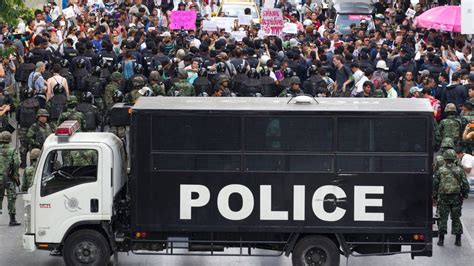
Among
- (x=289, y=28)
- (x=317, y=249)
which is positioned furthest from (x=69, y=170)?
(x=289, y=28)

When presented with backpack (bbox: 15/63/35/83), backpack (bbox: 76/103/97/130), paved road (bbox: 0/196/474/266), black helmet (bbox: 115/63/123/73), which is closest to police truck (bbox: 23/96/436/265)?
paved road (bbox: 0/196/474/266)

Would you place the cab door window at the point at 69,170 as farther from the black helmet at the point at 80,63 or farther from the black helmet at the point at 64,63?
the black helmet at the point at 64,63

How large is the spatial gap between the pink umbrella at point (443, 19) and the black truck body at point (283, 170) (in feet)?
58.2

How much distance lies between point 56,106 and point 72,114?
5.90 ft

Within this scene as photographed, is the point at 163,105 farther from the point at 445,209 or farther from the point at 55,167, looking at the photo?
the point at 445,209

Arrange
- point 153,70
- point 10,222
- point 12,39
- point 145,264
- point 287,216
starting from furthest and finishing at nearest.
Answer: point 12,39, point 153,70, point 10,222, point 145,264, point 287,216

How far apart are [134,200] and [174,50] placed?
1373 cm

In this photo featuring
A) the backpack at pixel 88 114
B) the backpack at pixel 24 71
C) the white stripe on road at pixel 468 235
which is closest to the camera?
the white stripe on road at pixel 468 235

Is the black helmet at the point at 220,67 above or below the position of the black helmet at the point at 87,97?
above

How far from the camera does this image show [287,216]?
54.9 feet

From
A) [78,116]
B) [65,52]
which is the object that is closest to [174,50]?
[65,52]

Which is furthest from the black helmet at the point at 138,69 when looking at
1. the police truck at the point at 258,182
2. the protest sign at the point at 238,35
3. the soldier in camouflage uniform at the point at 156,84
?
the police truck at the point at 258,182

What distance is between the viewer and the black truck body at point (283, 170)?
1655cm

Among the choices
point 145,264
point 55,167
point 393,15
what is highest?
point 393,15
